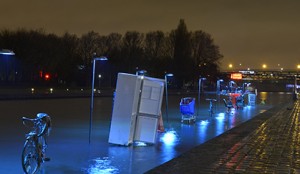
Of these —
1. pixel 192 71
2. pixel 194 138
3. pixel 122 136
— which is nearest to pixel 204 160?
pixel 122 136

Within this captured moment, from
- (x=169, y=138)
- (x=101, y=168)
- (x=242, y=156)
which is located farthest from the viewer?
(x=169, y=138)

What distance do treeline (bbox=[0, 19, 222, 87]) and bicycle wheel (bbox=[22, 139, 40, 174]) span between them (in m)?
59.2

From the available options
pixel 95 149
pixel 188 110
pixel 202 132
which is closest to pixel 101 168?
pixel 95 149

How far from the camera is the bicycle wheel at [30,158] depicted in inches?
347

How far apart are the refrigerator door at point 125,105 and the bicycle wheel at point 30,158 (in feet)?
13.7

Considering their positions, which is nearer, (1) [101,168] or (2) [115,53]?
(1) [101,168]

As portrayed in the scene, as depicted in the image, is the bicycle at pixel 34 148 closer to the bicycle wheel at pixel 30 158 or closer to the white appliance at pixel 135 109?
the bicycle wheel at pixel 30 158

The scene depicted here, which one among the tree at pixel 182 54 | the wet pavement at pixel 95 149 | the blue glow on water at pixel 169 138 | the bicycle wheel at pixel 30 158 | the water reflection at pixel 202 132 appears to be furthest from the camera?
the tree at pixel 182 54

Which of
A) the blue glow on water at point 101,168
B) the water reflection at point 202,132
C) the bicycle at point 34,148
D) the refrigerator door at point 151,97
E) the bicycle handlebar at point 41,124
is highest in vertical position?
the refrigerator door at point 151,97

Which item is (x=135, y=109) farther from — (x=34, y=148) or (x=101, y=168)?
(x=34, y=148)

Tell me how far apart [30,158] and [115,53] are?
87.7 metres

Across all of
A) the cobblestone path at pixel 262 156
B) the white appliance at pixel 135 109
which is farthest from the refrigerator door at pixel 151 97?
the cobblestone path at pixel 262 156

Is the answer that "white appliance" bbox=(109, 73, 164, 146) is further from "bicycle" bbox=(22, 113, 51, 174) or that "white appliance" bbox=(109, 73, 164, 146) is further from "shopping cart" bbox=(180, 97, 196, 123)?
"shopping cart" bbox=(180, 97, 196, 123)

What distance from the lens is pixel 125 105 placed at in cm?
1304
